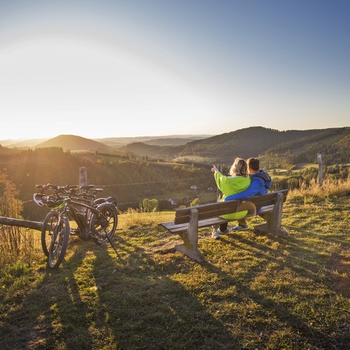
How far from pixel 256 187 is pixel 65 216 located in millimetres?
4202

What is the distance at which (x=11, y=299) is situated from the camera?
4051 millimetres

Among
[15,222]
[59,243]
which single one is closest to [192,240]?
[59,243]

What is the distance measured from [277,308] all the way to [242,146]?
177m

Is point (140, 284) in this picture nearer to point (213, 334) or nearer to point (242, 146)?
point (213, 334)

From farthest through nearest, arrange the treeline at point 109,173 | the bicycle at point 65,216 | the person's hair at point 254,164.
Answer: the treeline at point 109,173, the person's hair at point 254,164, the bicycle at point 65,216

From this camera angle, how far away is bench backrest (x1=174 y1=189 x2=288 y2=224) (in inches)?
205

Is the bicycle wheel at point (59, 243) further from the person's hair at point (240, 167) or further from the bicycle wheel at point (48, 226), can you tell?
the person's hair at point (240, 167)

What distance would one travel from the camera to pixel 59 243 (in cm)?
525

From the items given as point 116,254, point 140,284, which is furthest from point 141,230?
point 140,284

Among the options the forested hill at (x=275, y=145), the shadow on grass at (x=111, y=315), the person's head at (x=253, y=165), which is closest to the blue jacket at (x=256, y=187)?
the person's head at (x=253, y=165)

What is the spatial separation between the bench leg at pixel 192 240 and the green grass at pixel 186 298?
154 millimetres

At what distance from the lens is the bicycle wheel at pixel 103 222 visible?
6289mm

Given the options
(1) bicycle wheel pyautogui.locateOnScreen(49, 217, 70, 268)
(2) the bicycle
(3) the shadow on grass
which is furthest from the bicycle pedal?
(3) the shadow on grass

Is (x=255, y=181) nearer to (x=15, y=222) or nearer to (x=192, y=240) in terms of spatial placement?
(x=192, y=240)
